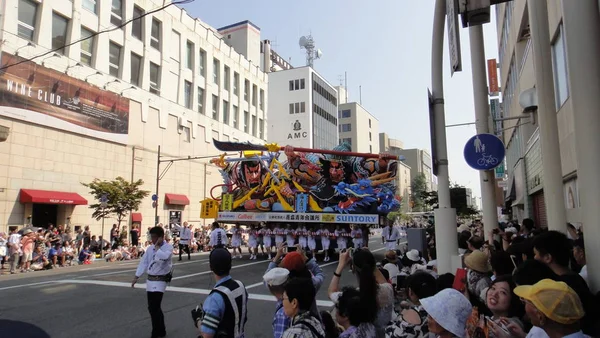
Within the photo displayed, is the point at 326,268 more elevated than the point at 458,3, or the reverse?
the point at 458,3

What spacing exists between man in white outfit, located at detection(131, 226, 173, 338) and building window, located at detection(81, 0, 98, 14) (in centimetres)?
2356

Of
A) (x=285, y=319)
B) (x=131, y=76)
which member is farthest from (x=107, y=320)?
(x=131, y=76)

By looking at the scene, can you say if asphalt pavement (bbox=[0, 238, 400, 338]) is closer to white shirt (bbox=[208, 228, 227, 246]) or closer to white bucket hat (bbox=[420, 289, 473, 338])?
white shirt (bbox=[208, 228, 227, 246])

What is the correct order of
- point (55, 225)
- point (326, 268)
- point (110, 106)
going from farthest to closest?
point (110, 106) → point (55, 225) → point (326, 268)

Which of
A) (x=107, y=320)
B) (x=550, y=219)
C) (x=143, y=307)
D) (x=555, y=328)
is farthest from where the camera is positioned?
(x=143, y=307)

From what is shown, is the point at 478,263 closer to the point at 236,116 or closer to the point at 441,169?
the point at 441,169

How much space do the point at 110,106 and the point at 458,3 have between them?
25.6 m

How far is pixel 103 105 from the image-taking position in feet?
84.2

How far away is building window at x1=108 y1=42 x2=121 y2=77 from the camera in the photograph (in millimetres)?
27203

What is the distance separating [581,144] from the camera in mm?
3758

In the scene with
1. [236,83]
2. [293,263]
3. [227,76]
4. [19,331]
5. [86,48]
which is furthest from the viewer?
[236,83]

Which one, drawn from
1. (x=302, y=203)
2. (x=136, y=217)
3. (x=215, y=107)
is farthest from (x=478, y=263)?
(x=215, y=107)

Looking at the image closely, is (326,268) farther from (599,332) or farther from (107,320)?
(599,332)

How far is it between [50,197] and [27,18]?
9422 millimetres
